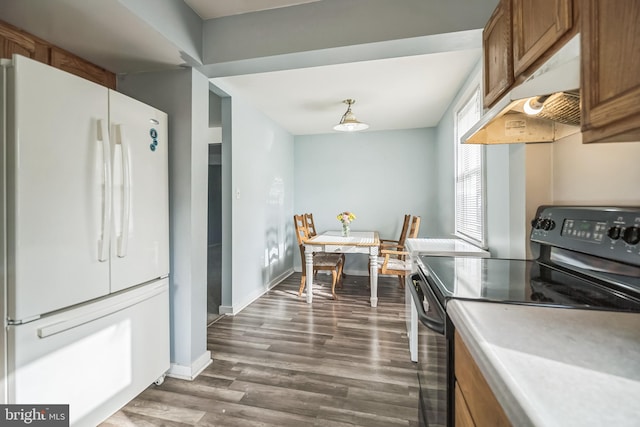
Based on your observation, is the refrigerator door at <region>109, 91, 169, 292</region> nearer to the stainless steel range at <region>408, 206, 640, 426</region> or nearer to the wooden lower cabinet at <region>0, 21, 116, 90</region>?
the wooden lower cabinet at <region>0, 21, 116, 90</region>

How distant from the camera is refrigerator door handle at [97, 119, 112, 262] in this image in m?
1.48

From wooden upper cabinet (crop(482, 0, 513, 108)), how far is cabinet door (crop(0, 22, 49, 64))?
8.22 ft

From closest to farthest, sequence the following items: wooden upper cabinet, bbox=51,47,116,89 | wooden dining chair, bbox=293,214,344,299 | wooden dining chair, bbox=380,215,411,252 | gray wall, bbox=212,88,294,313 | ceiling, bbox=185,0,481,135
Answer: wooden upper cabinet, bbox=51,47,116,89, ceiling, bbox=185,0,481,135, gray wall, bbox=212,88,294,313, wooden dining chair, bbox=293,214,344,299, wooden dining chair, bbox=380,215,411,252

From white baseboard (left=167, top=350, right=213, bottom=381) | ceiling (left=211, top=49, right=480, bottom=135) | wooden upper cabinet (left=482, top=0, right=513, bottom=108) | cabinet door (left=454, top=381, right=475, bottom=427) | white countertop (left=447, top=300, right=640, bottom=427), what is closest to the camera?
white countertop (left=447, top=300, right=640, bottom=427)

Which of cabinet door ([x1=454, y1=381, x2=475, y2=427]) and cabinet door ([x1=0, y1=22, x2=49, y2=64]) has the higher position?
cabinet door ([x1=0, y1=22, x2=49, y2=64])

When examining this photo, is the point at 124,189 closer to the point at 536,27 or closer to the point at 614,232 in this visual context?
the point at 536,27

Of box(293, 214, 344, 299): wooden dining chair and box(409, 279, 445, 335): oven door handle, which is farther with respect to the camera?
box(293, 214, 344, 299): wooden dining chair

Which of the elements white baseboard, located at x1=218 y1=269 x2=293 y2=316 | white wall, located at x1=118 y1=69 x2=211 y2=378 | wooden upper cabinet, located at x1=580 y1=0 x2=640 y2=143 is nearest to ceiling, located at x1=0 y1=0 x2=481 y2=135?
white wall, located at x1=118 y1=69 x2=211 y2=378

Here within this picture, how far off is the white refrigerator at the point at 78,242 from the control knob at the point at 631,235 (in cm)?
218

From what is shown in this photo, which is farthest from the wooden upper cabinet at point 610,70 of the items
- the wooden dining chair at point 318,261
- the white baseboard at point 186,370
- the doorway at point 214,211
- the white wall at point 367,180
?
the doorway at point 214,211

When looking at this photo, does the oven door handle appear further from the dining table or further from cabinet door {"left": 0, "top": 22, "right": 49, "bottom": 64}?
cabinet door {"left": 0, "top": 22, "right": 49, "bottom": 64}

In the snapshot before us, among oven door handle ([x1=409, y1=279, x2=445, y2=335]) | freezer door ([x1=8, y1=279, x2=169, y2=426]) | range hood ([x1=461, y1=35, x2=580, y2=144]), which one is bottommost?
freezer door ([x1=8, y1=279, x2=169, y2=426])

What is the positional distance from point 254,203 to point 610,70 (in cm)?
336

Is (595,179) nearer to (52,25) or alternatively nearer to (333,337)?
(333,337)
